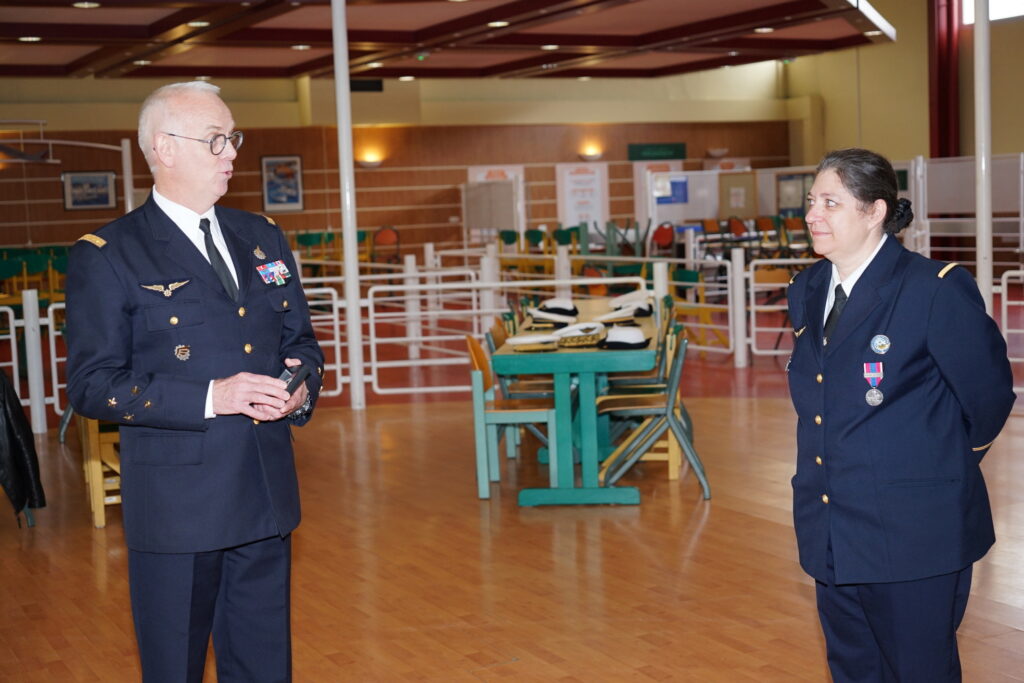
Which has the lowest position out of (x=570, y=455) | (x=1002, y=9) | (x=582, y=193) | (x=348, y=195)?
(x=570, y=455)

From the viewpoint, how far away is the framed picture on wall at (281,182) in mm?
19391

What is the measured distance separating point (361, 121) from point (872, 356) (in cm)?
1785

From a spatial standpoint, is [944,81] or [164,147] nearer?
[164,147]

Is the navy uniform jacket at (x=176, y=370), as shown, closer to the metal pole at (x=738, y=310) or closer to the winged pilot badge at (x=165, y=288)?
the winged pilot badge at (x=165, y=288)

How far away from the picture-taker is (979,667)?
3498mm

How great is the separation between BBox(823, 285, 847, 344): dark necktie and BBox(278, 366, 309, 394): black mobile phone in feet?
3.38

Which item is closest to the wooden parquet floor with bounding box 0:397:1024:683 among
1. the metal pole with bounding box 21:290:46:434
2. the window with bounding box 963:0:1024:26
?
the metal pole with bounding box 21:290:46:434

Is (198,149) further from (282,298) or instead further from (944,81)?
(944,81)

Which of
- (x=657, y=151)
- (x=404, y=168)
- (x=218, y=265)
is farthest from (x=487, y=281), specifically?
(x=657, y=151)

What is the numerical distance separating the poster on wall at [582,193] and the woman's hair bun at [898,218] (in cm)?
1895

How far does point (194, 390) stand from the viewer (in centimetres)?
223

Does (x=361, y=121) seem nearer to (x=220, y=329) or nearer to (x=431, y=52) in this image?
(x=431, y=52)

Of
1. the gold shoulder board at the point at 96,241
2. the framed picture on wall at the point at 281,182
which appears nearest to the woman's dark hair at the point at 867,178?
the gold shoulder board at the point at 96,241

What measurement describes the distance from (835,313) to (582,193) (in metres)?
19.3
